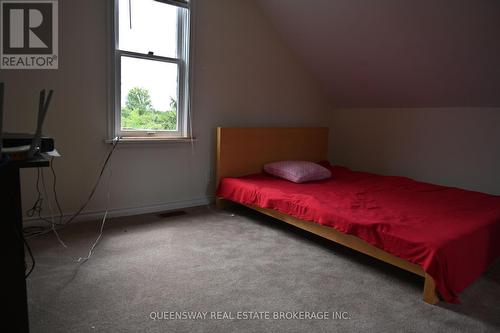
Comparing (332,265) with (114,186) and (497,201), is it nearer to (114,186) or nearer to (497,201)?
(497,201)

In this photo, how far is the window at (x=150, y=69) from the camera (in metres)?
2.95

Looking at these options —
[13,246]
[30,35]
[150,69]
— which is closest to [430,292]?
[13,246]

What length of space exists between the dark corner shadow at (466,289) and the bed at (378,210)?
0.08 m

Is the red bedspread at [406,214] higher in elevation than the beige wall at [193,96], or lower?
lower

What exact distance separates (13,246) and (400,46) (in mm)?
3369

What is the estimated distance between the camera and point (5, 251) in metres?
1.13

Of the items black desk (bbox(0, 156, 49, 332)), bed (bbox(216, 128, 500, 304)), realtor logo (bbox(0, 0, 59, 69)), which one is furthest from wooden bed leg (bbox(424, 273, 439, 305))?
realtor logo (bbox(0, 0, 59, 69))

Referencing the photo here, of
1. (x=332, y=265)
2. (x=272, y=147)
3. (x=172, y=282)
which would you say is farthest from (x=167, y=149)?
(x=332, y=265)

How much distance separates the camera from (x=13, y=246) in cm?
118

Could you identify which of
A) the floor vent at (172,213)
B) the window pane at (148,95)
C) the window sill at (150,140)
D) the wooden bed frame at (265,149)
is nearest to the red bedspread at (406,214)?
the wooden bed frame at (265,149)

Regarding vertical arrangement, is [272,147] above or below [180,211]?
above

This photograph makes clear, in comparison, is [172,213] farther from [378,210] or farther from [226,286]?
[378,210]

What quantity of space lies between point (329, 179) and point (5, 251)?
294 cm

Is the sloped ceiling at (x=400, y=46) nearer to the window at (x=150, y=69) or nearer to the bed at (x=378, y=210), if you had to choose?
the bed at (x=378, y=210)
